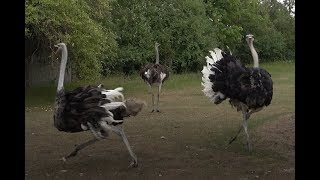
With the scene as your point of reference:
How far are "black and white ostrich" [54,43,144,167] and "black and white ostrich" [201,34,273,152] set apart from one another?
1.84m

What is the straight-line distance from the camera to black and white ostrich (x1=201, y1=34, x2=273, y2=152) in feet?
23.7

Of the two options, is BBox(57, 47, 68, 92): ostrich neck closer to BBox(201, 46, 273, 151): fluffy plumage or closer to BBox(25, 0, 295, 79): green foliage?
BBox(201, 46, 273, 151): fluffy plumage

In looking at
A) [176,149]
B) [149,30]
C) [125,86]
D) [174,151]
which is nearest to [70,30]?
[125,86]

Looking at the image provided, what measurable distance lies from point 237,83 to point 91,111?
2.41 m

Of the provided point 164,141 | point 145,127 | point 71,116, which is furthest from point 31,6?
point 71,116

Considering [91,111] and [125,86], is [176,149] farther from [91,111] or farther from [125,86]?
[125,86]

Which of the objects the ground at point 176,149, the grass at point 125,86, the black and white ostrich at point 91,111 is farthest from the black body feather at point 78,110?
the grass at point 125,86

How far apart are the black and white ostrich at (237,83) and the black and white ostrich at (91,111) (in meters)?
1.84

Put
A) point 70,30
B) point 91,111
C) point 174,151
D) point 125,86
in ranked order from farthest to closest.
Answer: point 125,86 → point 70,30 → point 174,151 → point 91,111

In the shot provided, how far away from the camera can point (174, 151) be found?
718 centimetres

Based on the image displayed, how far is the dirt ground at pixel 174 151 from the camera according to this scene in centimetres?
599

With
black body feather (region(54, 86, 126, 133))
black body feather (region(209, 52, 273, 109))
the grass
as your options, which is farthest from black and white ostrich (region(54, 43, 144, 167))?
the grass

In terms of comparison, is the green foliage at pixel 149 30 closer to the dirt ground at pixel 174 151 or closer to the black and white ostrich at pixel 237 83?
the dirt ground at pixel 174 151
